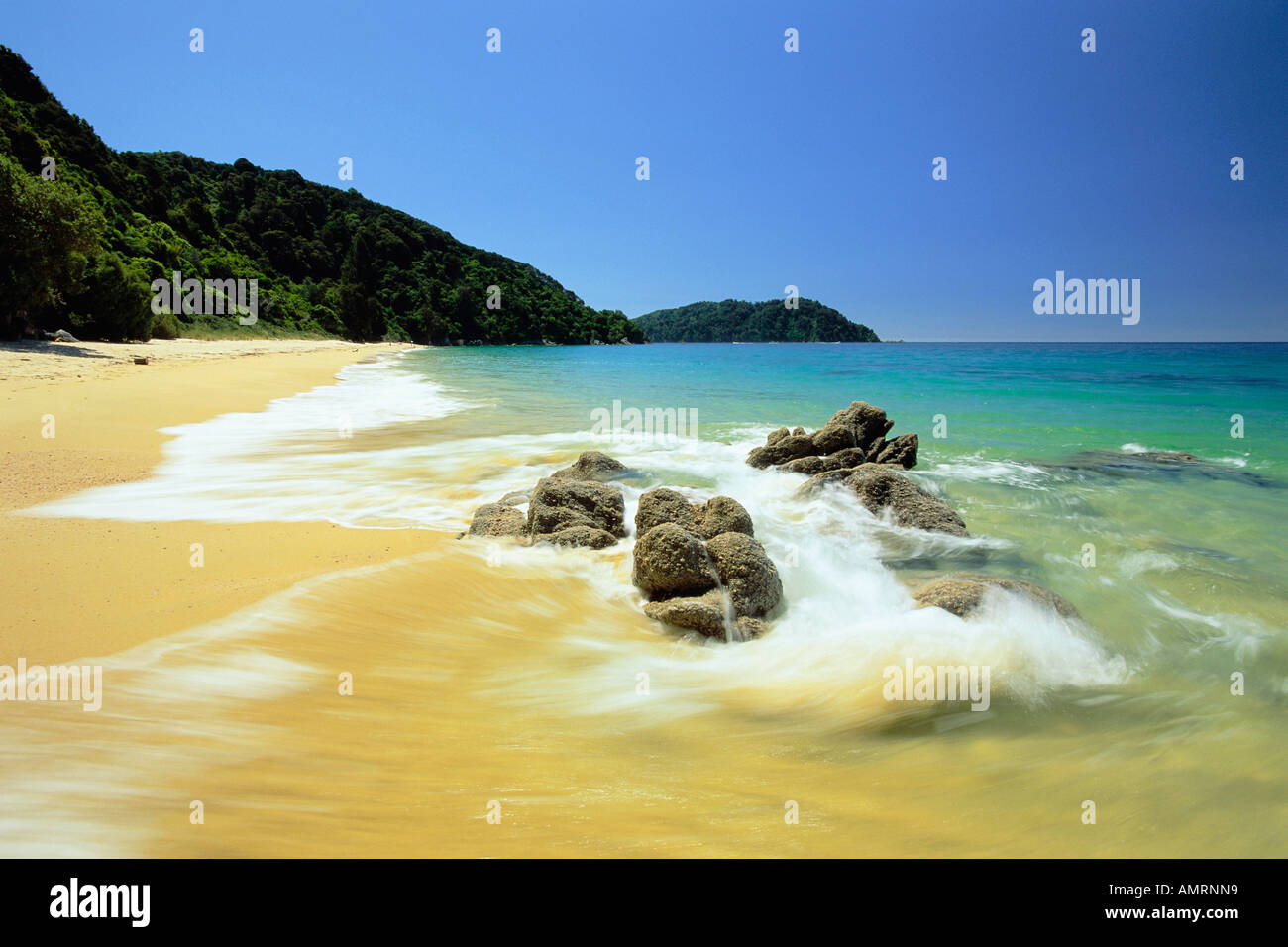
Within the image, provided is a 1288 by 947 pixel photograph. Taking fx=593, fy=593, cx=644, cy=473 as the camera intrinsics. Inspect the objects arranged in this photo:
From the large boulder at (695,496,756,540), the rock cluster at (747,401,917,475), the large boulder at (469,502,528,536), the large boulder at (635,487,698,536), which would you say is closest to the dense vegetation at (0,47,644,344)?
the large boulder at (469,502,528,536)

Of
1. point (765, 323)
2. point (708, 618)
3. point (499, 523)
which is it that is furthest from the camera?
point (765, 323)

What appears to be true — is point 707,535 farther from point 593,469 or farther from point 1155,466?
point 1155,466

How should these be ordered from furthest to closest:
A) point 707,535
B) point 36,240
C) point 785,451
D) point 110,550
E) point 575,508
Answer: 1. point 36,240
2. point 785,451
3. point 575,508
4. point 707,535
5. point 110,550

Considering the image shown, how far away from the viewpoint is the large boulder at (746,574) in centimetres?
497

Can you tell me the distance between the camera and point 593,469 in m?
9.17

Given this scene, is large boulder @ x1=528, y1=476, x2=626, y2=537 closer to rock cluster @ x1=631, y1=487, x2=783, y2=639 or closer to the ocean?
the ocean

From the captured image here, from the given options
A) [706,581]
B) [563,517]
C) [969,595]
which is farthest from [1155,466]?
[563,517]

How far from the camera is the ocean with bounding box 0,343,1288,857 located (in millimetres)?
2545

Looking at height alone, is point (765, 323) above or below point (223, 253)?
above

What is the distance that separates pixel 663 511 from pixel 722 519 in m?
0.62

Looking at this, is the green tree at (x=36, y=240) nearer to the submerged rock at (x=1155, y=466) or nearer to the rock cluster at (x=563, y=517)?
the rock cluster at (x=563, y=517)

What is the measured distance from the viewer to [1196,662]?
4703 mm

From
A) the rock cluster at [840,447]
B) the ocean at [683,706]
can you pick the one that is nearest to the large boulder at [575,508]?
the ocean at [683,706]

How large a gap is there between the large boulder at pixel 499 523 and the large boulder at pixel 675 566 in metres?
1.76
